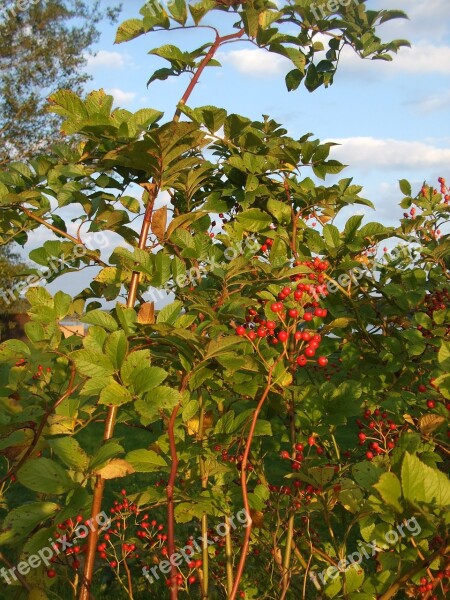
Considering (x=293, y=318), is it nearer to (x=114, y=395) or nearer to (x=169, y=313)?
(x=169, y=313)

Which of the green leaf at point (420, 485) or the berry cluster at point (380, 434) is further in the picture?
the berry cluster at point (380, 434)

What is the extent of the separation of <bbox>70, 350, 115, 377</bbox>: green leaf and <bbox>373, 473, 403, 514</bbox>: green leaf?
2.34 feet

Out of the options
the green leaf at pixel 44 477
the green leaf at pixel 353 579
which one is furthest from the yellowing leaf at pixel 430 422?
the green leaf at pixel 44 477

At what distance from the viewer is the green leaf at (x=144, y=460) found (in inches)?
81.6

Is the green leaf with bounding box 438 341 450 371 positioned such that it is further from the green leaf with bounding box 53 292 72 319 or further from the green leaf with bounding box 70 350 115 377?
the green leaf with bounding box 53 292 72 319

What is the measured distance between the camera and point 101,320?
1937 millimetres

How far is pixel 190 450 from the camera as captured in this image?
7.18 ft

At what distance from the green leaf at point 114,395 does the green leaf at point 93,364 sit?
0.15 ft

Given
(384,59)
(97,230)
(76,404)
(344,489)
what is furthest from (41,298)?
(384,59)

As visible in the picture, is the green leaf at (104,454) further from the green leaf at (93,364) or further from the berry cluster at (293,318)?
the berry cluster at (293,318)

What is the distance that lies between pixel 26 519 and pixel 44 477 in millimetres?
137

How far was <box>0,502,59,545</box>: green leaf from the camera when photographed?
1.83m

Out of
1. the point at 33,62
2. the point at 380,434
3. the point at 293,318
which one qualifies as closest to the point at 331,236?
the point at 293,318

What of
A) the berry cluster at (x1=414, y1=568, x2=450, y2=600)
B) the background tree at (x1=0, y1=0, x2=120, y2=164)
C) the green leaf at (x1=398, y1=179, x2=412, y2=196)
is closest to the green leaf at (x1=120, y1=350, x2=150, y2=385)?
the berry cluster at (x1=414, y1=568, x2=450, y2=600)
